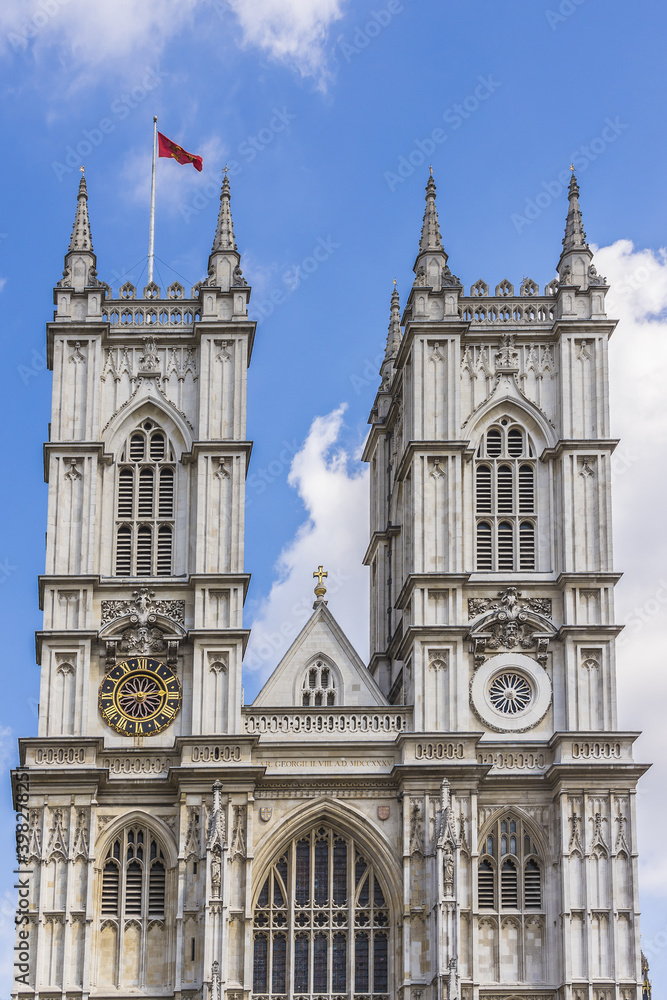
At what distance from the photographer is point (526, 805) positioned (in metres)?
49.8

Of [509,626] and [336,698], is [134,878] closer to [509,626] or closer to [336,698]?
[336,698]

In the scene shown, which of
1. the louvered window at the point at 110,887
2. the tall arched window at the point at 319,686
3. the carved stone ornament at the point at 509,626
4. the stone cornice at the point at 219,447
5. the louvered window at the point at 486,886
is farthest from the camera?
the stone cornice at the point at 219,447

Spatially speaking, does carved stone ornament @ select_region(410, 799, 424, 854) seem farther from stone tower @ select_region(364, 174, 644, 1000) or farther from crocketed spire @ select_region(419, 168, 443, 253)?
crocketed spire @ select_region(419, 168, 443, 253)

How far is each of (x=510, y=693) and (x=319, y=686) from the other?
477 centimetres

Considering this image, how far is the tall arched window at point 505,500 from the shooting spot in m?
52.4

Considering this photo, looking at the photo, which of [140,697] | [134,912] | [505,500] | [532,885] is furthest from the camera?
[505,500]

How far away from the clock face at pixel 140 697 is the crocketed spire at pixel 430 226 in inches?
525

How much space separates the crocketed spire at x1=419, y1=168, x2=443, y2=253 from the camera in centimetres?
5519

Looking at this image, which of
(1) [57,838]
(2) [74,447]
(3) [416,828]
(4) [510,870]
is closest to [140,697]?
(1) [57,838]

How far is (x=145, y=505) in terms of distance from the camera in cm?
5262

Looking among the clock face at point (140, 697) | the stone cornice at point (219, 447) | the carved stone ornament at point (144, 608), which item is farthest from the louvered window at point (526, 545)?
the clock face at point (140, 697)

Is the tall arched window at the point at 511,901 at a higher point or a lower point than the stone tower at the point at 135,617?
lower

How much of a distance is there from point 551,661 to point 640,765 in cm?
353

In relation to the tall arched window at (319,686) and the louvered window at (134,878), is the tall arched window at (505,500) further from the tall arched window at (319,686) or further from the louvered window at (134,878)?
the louvered window at (134,878)
